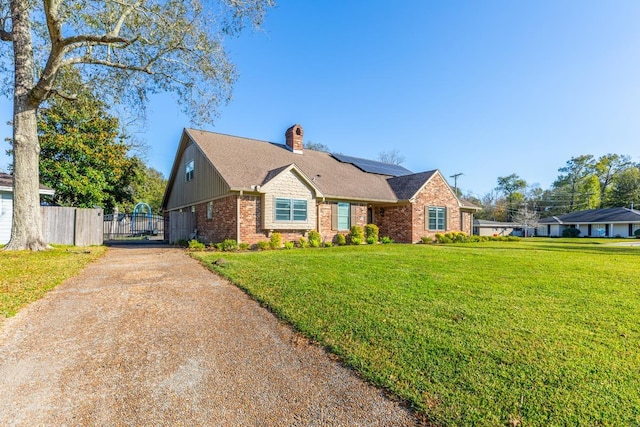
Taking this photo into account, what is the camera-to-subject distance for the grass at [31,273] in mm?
4879

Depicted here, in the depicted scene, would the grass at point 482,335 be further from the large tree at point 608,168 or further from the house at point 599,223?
the large tree at point 608,168

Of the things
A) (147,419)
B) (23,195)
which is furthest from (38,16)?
(147,419)

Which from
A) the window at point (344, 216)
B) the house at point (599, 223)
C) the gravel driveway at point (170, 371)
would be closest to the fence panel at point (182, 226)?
the window at point (344, 216)

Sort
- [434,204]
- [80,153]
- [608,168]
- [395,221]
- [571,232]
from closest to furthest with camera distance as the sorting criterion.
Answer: [395,221] < [434,204] < [80,153] < [571,232] < [608,168]

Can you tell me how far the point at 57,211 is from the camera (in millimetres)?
13109

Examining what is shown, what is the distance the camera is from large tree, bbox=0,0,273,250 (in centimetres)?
995

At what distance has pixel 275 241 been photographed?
13.5 meters

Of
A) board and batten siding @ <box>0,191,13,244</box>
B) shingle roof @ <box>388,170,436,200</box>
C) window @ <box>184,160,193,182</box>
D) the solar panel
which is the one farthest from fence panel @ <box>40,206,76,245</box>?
shingle roof @ <box>388,170,436,200</box>

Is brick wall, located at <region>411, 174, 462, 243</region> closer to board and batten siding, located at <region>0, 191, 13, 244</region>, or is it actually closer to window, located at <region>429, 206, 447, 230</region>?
window, located at <region>429, 206, 447, 230</region>

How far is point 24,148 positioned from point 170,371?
1157cm

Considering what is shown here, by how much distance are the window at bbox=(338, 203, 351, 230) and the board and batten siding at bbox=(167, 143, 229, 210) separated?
6.14 meters

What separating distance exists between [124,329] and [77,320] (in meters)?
0.87

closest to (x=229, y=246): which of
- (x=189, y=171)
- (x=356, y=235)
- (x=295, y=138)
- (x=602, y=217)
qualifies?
(x=356, y=235)

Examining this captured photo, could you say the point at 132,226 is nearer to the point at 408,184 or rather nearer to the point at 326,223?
the point at 326,223
